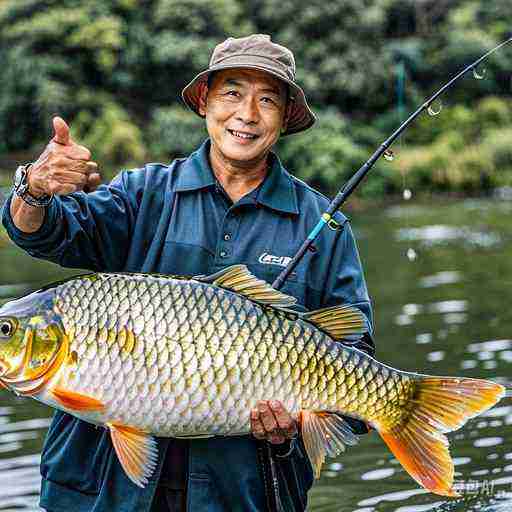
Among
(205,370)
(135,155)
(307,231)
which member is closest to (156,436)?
(205,370)

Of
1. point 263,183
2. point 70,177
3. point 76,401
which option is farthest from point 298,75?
point 76,401

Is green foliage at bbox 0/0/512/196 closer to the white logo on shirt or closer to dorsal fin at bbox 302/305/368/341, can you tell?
the white logo on shirt

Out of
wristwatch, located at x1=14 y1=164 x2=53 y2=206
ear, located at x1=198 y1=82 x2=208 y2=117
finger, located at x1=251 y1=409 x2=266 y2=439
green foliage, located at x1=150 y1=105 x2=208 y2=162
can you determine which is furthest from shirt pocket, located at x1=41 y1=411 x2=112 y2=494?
green foliage, located at x1=150 y1=105 x2=208 y2=162

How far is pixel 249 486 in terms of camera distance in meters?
3.40

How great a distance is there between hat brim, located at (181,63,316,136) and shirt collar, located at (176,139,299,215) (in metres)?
0.28

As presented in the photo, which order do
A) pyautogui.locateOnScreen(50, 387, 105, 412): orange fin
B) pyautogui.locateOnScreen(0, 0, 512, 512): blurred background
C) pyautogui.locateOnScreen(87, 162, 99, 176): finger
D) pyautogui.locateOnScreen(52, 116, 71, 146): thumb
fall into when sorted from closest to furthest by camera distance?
pyautogui.locateOnScreen(50, 387, 105, 412): orange fin < pyautogui.locateOnScreen(52, 116, 71, 146): thumb < pyautogui.locateOnScreen(87, 162, 99, 176): finger < pyautogui.locateOnScreen(0, 0, 512, 512): blurred background

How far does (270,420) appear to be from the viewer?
312 centimetres

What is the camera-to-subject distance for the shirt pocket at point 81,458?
3.42 m

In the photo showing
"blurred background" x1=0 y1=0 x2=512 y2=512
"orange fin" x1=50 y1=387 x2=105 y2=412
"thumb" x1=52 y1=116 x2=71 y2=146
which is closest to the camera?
"orange fin" x1=50 y1=387 x2=105 y2=412

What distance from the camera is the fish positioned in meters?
3.06

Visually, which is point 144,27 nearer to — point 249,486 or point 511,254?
point 511,254

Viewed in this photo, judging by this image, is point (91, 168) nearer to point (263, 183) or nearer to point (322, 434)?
point (263, 183)

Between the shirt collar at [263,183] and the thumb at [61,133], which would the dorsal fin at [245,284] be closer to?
the shirt collar at [263,183]

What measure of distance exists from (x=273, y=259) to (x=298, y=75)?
3233 cm
